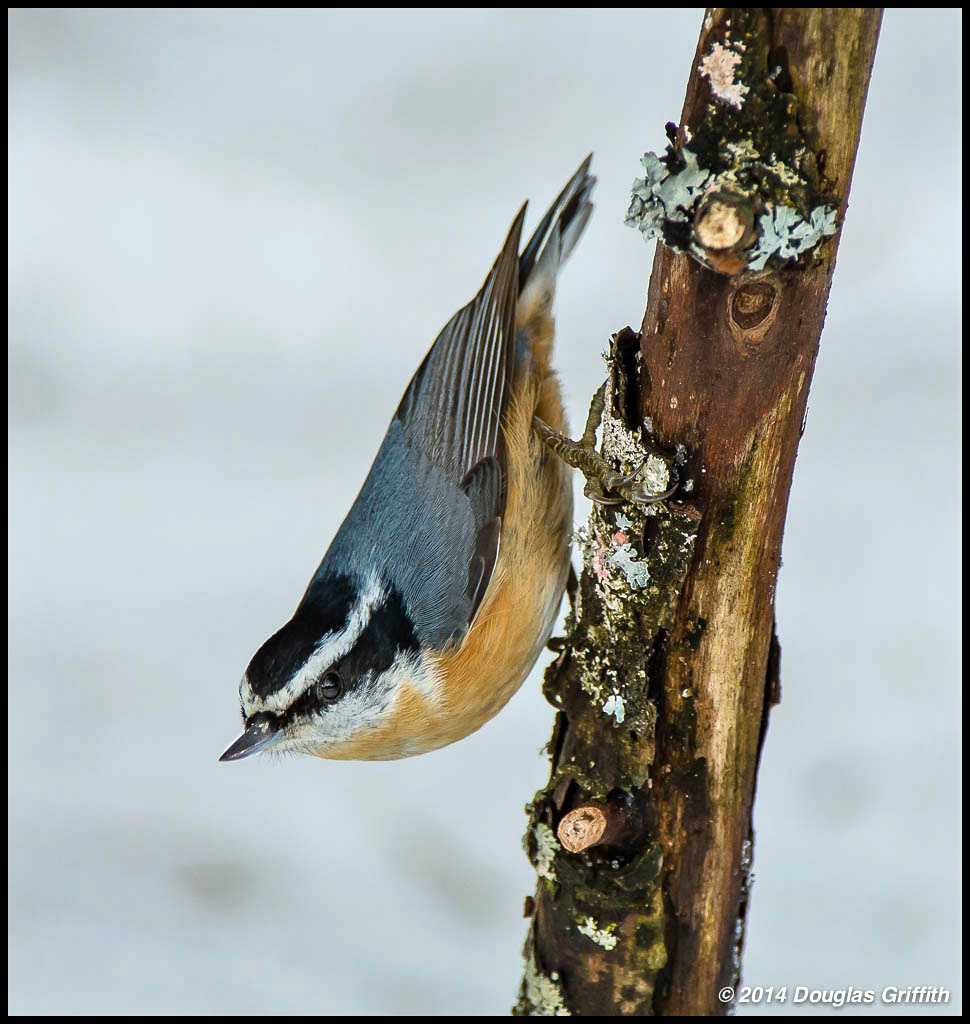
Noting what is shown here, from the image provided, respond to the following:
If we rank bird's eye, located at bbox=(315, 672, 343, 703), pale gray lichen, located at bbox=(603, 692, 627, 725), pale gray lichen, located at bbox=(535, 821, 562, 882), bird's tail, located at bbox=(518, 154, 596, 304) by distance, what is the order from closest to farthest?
pale gray lichen, located at bbox=(603, 692, 627, 725), pale gray lichen, located at bbox=(535, 821, 562, 882), bird's eye, located at bbox=(315, 672, 343, 703), bird's tail, located at bbox=(518, 154, 596, 304)

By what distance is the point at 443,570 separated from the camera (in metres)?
2.20

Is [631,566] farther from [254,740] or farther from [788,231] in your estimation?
[254,740]

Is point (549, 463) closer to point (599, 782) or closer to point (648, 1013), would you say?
point (599, 782)

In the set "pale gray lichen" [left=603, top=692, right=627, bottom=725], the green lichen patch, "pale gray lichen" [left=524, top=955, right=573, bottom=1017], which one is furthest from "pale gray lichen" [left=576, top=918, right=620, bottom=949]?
the green lichen patch

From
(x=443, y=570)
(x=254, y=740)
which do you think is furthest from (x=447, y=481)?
(x=254, y=740)

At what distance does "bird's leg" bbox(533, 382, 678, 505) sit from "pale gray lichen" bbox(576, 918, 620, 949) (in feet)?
2.48

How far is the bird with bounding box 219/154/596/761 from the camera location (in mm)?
2045

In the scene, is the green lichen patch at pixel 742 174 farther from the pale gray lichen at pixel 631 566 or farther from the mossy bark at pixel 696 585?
the pale gray lichen at pixel 631 566

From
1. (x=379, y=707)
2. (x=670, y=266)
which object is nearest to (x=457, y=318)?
(x=379, y=707)

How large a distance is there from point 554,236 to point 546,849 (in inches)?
57.7

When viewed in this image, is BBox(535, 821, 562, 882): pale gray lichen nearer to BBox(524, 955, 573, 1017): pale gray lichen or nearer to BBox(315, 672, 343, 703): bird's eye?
BBox(524, 955, 573, 1017): pale gray lichen

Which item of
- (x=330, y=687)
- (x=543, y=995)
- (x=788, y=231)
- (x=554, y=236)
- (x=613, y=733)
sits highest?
(x=554, y=236)

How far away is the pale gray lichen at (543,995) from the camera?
78.4 inches

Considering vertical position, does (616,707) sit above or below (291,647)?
below
